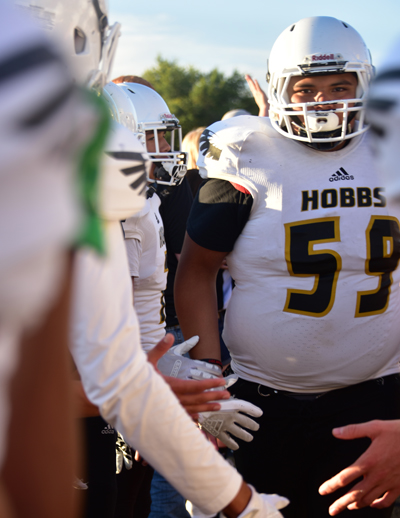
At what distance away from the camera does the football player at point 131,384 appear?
3.33ft

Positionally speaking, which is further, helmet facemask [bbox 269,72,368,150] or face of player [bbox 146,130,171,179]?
face of player [bbox 146,130,171,179]

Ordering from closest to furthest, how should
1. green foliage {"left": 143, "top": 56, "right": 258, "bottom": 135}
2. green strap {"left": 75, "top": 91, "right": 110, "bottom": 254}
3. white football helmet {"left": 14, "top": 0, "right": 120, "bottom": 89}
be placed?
green strap {"left": 75, "top": 91, "right": 110, "bottom": 254}
white football helmet {"left": 14, "top": 0, "right": 120, "bottom": 89}
green foliage {"left": 143, "top": 56, "right": 258, "bottom": 135}

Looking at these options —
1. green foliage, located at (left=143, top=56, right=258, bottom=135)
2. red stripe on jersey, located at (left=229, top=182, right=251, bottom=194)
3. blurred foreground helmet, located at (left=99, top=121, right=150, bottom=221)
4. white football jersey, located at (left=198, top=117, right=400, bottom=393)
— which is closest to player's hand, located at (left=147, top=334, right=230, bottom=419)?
blurred foreground helmet, located at (left=99, top=121, right=150, bottom=221)

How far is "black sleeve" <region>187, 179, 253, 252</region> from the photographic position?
2102mm

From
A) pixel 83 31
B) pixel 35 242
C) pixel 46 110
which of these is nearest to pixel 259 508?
pixel 35 242

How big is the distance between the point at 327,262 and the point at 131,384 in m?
1.10

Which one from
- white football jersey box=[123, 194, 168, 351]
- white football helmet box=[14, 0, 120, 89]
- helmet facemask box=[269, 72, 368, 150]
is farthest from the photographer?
white football jersey box=[123, 194, 168, 351]

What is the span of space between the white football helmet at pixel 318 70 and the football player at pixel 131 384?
1105mm

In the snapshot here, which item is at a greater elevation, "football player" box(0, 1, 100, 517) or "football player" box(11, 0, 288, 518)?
"football player" box(0, 1, 100, 517)

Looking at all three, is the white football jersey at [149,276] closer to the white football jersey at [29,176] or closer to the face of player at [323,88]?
the face of player at [323,88]

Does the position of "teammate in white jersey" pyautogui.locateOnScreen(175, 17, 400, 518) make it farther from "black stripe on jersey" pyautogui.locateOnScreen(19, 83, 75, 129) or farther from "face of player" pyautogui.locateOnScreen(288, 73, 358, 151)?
"black stripe on jersey" pyautogui.locateOnScreen(19, 83, 75, 129)

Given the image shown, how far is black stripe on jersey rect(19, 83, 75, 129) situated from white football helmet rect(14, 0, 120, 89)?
0.64 metres

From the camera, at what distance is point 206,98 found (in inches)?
1510

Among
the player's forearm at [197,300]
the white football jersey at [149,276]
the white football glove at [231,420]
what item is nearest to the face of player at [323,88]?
the player's forearm at [197,300]
